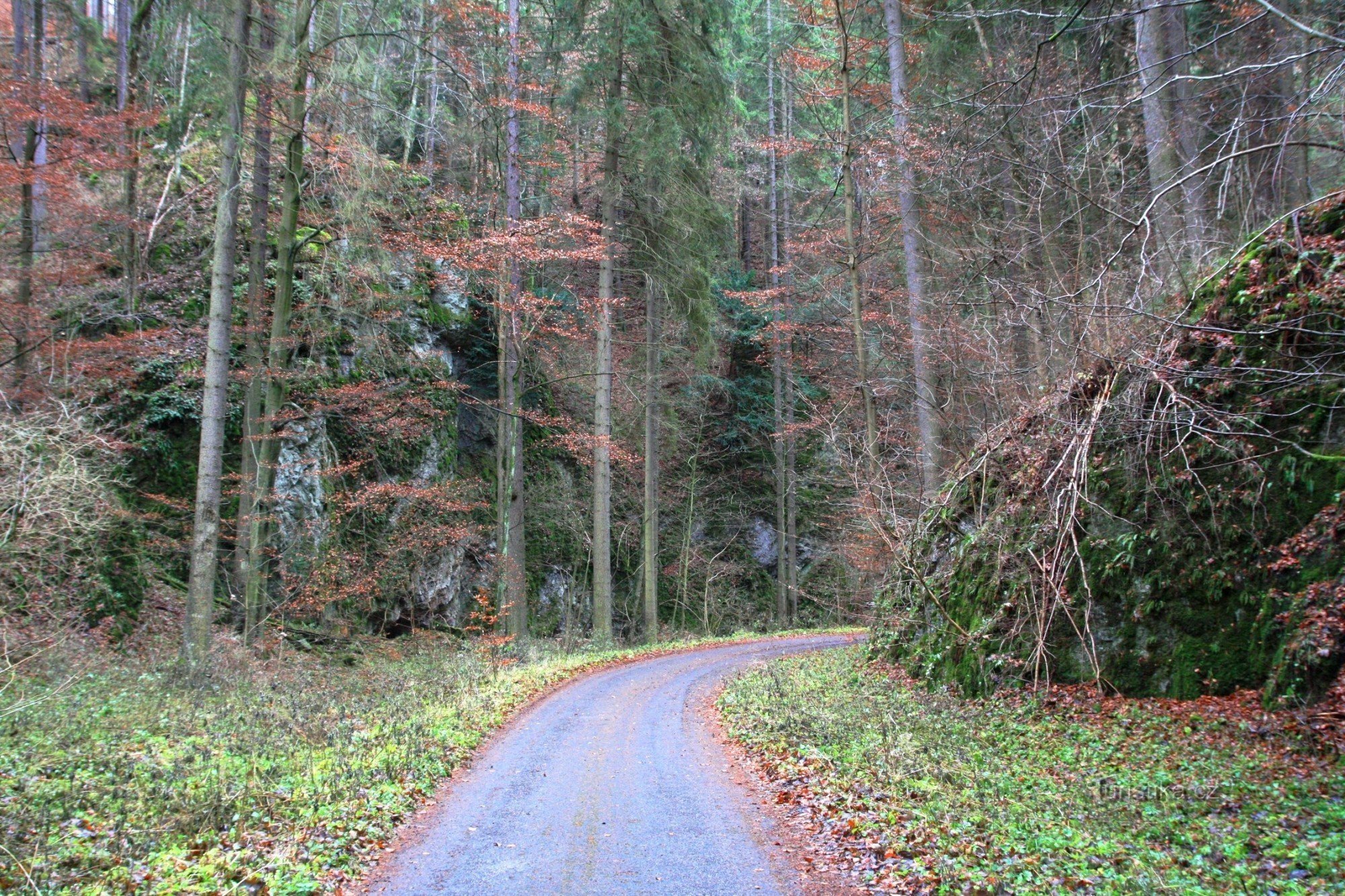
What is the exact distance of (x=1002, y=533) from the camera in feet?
32.1

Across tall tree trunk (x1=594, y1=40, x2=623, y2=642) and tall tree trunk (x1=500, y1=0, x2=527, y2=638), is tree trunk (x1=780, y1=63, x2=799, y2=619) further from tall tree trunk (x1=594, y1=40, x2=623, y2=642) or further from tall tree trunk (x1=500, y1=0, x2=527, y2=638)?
tall tree trunk (x1=500, y1=0, x2=527, y2=638)

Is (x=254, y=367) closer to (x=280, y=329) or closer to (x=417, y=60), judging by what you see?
(x=280, y=329)

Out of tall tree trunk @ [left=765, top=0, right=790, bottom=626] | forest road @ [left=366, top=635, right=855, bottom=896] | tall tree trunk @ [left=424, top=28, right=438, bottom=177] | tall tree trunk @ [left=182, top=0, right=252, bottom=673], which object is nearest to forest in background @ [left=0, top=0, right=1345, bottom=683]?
tall tree trunk @ [left=182, top=0, right=252, bottom=673]

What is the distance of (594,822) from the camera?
228 inches

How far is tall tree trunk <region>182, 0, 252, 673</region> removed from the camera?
10.5 meters

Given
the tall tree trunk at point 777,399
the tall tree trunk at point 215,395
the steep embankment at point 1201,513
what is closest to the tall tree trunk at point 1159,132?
the steep embankment at point 1201,513

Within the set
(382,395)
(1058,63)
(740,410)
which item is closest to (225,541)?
(382,395)

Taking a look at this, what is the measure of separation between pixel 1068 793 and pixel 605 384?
1381 centimetres

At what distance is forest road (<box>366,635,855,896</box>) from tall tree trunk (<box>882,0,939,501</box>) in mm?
7929

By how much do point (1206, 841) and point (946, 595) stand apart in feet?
19.2

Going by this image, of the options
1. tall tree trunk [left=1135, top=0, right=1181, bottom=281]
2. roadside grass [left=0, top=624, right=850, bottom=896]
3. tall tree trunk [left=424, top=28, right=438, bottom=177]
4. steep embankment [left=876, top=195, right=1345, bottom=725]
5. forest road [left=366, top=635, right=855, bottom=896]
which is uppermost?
tall tree trunk [left=424, top=28, right=438, bottom=177]

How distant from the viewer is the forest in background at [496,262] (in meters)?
9.57

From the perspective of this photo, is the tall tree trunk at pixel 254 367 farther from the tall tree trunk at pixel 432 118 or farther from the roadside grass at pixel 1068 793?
the roadside grass at pixel 1068 793

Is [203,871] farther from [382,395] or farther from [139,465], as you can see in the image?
[382,395]
